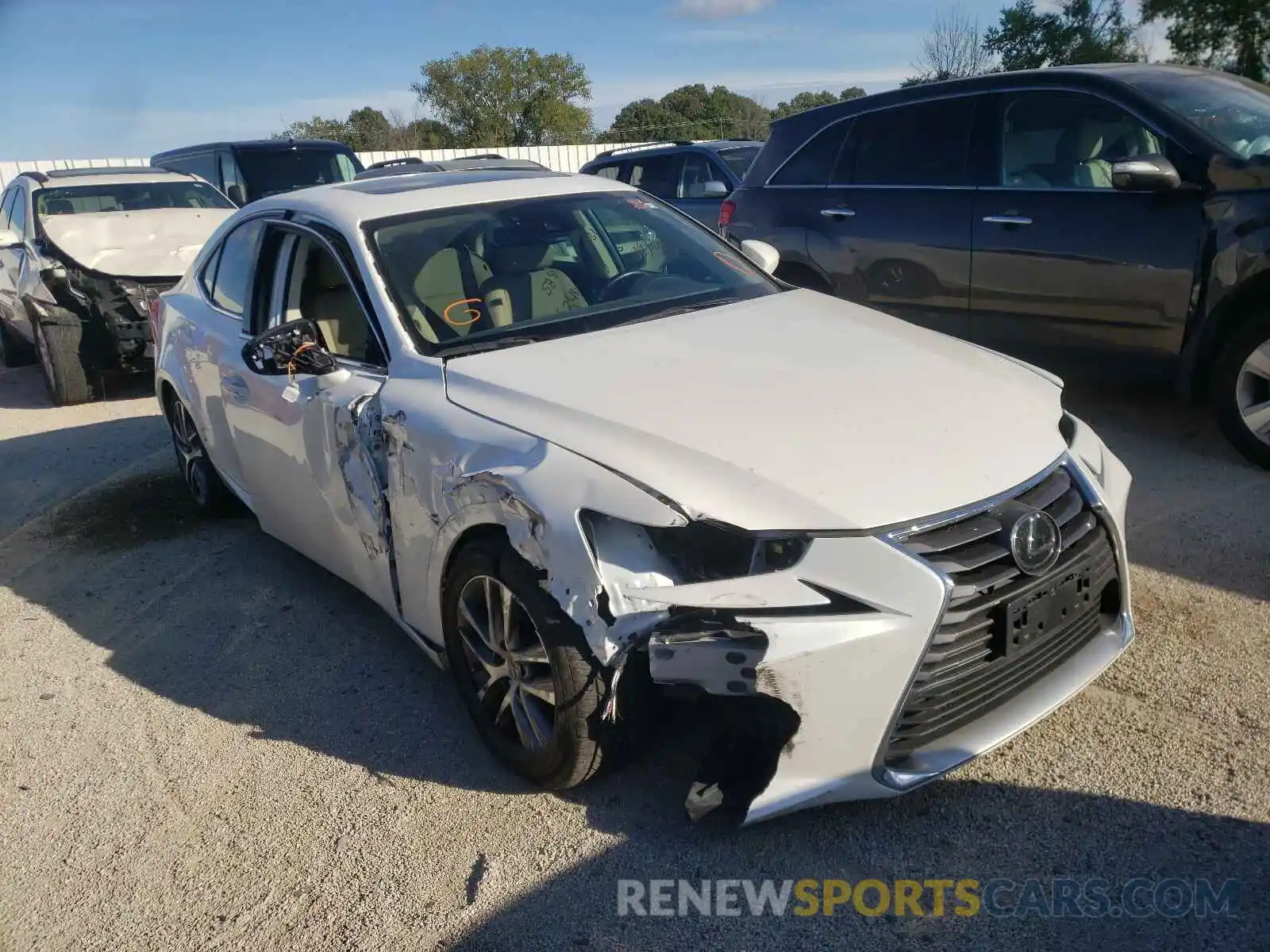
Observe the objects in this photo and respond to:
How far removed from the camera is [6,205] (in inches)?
425

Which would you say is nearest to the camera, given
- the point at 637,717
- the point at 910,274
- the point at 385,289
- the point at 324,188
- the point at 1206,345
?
the point at 637,717

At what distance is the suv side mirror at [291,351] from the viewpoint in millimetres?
3750

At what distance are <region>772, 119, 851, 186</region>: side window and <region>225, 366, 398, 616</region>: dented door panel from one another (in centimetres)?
392

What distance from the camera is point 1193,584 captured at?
3.94 meters

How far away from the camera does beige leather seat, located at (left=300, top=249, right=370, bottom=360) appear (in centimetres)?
395

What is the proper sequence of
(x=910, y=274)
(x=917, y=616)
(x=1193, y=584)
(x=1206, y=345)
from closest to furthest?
(x=917, y=616) → (x=1193, y=584) → (x=1206, y=345) → (x=910, y=274)

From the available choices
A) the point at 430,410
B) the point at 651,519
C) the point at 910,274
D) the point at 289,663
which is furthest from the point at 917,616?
the point at 910,274

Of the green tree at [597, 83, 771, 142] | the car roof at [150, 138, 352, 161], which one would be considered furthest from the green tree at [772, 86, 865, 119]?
the car roof at [150, 138, 352, 161]

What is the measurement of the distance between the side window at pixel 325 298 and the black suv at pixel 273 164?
987 cm

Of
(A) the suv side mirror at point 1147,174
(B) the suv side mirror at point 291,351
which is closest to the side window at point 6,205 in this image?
(B) the suv side mirror at point 291,351

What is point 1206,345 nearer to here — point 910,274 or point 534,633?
point 910,274

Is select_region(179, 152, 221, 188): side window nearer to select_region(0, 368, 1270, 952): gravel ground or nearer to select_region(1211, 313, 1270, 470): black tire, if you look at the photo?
select_region(0, 368, 1270, 952): gravel ground

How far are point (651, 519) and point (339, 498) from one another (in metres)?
1.65

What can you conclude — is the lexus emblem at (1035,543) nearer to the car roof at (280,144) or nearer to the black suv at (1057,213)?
the black suv at (1057,213)
